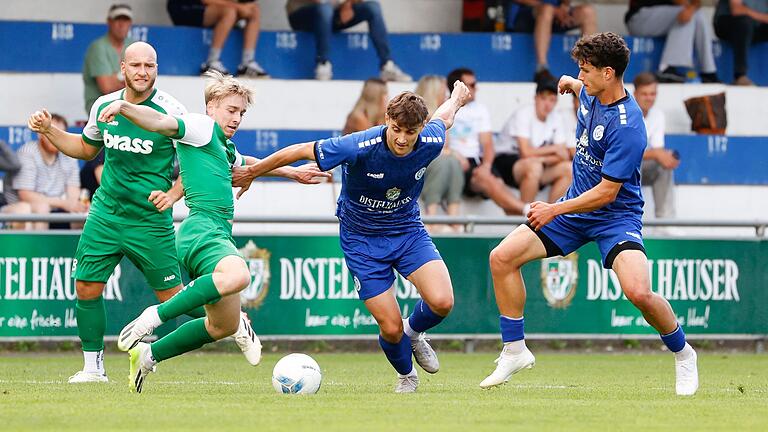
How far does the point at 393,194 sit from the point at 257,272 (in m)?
4.61

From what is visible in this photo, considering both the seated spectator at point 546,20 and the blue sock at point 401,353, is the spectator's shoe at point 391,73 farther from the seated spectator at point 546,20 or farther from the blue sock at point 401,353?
the blue sock at point 401,353

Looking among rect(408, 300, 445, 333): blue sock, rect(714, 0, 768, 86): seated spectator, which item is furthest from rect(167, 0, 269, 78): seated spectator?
rect(408, 300, 445, 333): blue sock

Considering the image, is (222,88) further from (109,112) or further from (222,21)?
(222,21)

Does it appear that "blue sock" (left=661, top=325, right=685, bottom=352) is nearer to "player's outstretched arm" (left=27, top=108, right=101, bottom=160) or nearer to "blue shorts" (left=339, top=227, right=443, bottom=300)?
"blue shorts" (left=339, top=227, right=443, bottom=300)

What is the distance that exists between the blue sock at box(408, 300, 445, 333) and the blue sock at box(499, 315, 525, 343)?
1.32 ft

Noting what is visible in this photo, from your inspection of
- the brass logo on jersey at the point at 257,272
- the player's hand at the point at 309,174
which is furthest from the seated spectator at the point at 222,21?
the player's hand at the point at 309,174

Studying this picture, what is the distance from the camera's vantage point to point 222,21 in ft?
56.4

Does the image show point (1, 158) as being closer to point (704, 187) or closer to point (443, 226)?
point (443, 226)

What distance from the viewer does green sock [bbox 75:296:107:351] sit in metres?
10.1

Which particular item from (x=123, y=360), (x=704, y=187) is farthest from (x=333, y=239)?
(x=704, y=187)

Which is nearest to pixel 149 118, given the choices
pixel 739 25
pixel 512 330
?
pixel 512 330

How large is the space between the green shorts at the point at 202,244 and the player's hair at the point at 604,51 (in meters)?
2.43

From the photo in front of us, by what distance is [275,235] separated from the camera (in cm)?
1368

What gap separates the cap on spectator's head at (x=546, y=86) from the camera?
1650 cm
